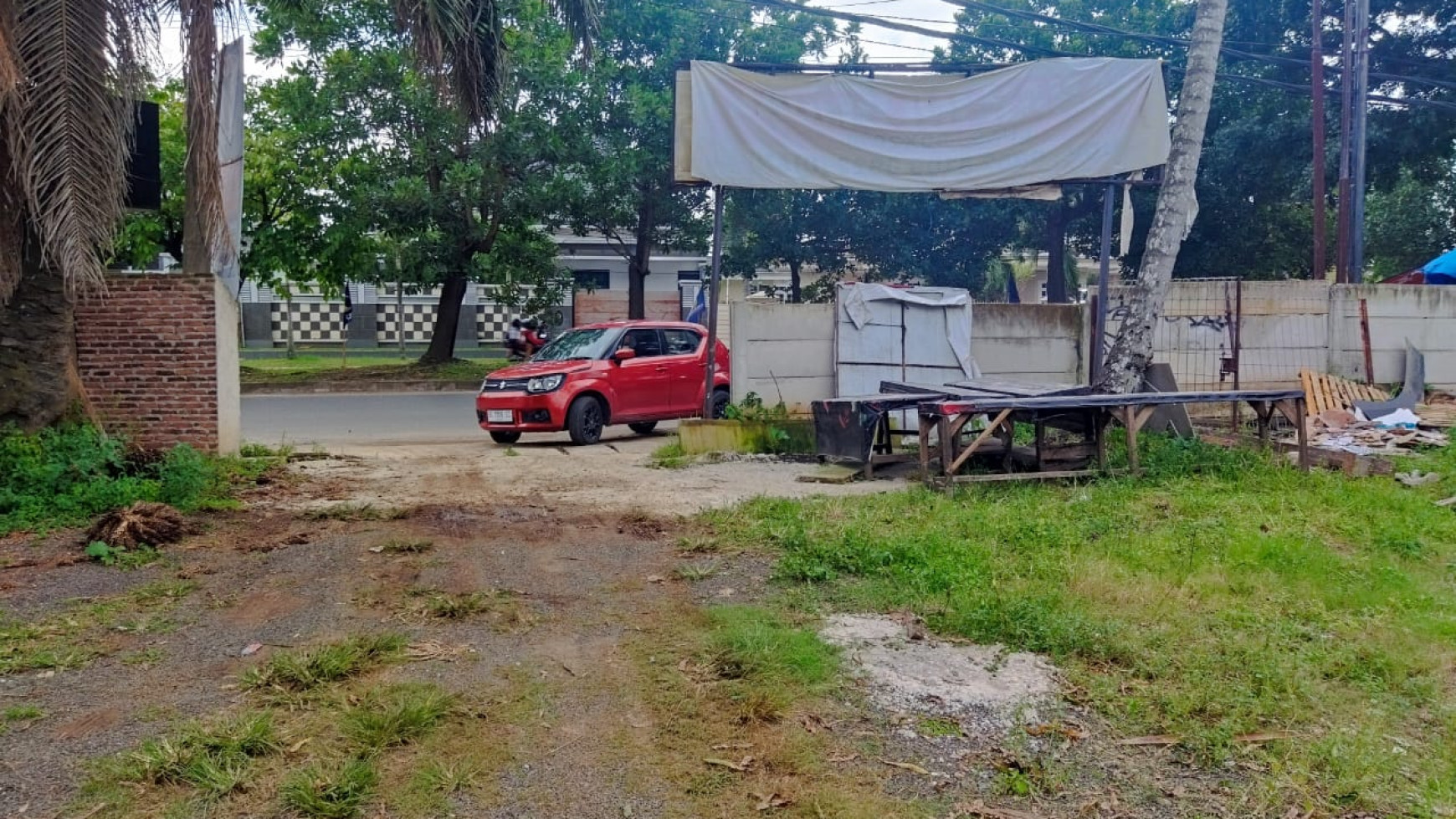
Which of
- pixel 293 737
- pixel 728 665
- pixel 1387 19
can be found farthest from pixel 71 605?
pixel 1387 19

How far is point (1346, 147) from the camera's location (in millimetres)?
17297

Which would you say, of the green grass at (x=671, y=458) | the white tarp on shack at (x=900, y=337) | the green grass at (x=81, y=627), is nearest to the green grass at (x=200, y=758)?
the green grass at (x=81, y=627)

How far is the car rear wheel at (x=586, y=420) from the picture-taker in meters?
12.9

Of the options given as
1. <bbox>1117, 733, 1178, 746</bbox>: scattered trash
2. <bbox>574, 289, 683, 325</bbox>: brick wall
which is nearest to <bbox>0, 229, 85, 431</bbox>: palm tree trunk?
<bbox>1117, 733, 1178, 746</bbox>: scattered trash

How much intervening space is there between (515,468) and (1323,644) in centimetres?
770

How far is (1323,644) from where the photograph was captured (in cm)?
516

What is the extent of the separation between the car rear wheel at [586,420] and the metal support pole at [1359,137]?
1268 cm

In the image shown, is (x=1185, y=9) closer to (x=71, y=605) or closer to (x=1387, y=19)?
(x=1387, y=19)

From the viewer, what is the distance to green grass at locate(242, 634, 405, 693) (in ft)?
14.5

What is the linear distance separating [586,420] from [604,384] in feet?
1.69

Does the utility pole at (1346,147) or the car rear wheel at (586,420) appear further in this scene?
the utility pole at (1346,147)

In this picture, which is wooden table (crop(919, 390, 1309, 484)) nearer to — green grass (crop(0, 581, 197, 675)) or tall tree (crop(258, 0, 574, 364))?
green grass (crop(0, 581, 197, 675))

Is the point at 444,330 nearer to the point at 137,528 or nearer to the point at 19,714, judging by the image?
the point at 137,528

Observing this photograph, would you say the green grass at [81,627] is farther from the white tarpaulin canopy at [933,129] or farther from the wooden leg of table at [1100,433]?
the white tarpaulin canopy at [933,129]
